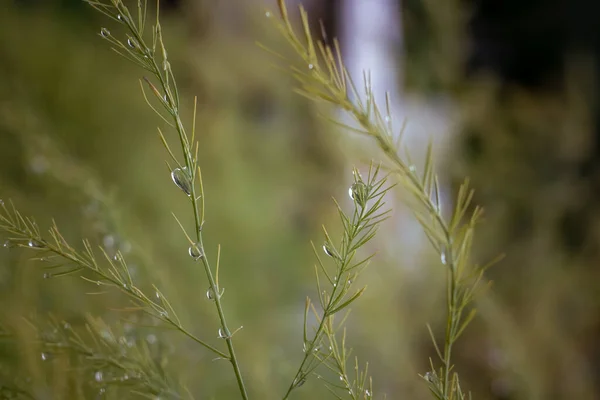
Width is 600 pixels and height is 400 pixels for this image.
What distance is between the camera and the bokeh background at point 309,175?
36 cm

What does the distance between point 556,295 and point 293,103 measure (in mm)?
435

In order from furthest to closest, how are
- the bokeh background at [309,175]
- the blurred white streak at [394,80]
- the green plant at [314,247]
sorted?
the blurred white streak at [394,80]
the bokeh background at [309,175]
the green plant at [314,247]

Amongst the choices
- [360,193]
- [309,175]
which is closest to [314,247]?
[360,193]

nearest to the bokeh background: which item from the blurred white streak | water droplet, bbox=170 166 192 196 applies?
the blurred white streak

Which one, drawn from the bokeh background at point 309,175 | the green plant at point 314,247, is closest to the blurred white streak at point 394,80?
the bokeh background at point 309,175

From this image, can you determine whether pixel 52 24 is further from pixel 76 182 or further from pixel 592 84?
pixel 592 84

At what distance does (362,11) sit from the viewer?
33.0 inches

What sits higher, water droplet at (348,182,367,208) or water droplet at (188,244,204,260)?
water droplet at (348,182,367,208)

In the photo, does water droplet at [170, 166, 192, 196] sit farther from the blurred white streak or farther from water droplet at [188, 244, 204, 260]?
the blurred white streak

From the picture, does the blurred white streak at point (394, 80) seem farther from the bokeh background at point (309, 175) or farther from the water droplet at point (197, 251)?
the water droplet at point (197, 251)

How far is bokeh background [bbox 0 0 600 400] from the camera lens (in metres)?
0.36

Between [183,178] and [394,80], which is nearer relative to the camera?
[183,178]

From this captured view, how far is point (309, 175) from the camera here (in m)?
0.72

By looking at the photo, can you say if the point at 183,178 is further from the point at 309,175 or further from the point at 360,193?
the point at 309,175
